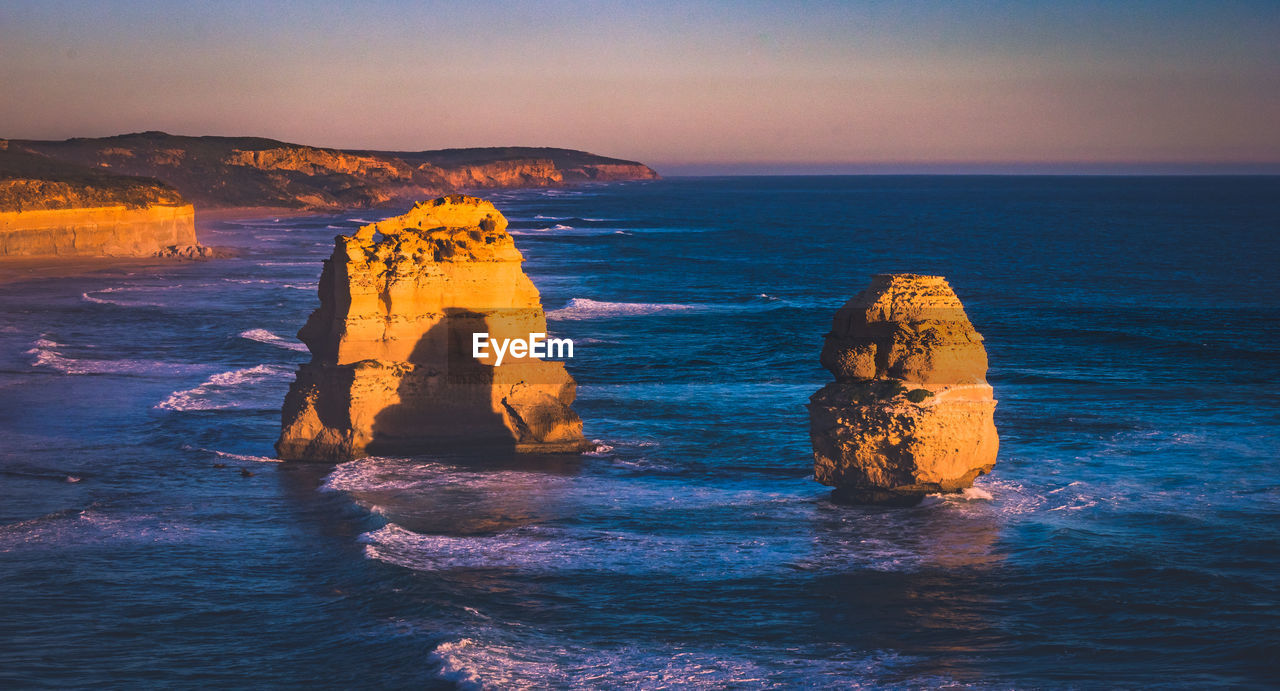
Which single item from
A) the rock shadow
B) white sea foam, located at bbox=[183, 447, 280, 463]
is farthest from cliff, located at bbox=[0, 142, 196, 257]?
the rock shadow

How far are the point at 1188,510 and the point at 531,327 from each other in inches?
554

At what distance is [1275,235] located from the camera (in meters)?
117

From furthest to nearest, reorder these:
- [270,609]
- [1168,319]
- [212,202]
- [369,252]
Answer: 1. [212,202]
2. [1168,319]
3. [369,252]
4. [270,609]

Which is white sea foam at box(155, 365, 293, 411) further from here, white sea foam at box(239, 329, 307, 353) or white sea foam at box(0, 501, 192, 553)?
white sea foam at box(0, 501, 192, 553)

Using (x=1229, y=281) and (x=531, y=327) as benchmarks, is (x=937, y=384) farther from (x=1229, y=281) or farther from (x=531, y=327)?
(x=1229, y=281)

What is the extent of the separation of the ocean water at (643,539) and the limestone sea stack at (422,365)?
3.17 ft

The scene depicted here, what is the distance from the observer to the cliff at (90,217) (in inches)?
3029

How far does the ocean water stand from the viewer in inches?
601

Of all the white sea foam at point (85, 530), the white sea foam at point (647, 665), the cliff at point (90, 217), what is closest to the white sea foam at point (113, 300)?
the cliff at point (90, 217)

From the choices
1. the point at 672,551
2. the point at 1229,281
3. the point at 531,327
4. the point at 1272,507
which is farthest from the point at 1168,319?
the point at 672,551

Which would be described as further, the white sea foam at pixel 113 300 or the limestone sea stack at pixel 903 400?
the white sea foam at pixel 113 300

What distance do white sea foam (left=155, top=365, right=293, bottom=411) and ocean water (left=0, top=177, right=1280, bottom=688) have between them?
0.18m

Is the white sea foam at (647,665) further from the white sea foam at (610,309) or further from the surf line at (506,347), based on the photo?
the white sea foam at (610,309)

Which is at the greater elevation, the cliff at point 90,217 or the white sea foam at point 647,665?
the cliff at point 90,217
